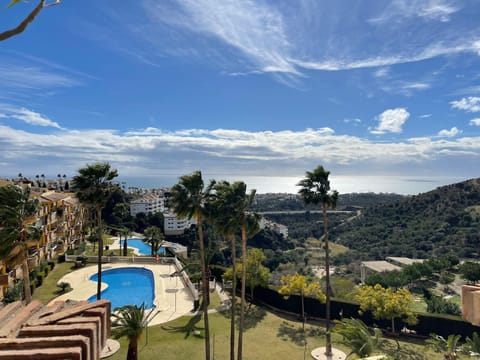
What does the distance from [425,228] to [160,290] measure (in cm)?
8031

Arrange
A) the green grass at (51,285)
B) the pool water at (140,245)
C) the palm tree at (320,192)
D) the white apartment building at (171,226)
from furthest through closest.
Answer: the white apartment building at (171,226)
the pool water at (140,245)
the green grass at (51,285)
the palm tree at (320,192)

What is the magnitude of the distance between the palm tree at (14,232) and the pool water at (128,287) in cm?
1152

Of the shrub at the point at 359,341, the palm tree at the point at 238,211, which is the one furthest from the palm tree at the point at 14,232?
the shrub at the point at 359,341

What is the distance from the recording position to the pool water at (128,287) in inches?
1241

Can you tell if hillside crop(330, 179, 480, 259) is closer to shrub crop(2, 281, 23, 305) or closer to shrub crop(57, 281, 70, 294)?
shrub crop(57, 281, 70, 294)

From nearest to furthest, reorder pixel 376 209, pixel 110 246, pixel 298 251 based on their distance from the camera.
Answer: pixel 110 246 → pixel 298 251 → pixel 376 209

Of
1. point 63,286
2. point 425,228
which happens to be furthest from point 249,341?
point 425,228

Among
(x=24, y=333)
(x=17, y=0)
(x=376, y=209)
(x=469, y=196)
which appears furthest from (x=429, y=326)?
(x=376, y=209)

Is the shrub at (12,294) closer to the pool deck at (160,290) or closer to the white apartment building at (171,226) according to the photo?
the pool deck at (160,290)

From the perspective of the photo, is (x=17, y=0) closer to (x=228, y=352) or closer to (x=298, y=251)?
(x=228, y=352)

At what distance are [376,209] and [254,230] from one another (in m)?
115

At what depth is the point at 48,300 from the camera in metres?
28.8

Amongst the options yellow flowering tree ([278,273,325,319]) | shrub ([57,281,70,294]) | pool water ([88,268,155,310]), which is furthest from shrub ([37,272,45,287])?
yellow flowering tree ([278,273,325,319])

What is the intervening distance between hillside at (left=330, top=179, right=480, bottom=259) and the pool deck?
60.2 m
